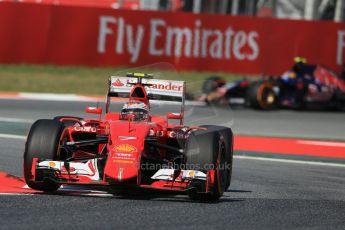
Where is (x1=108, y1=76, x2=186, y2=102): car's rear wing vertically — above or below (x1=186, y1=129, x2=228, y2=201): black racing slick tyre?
above

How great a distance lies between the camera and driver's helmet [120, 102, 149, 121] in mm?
9570

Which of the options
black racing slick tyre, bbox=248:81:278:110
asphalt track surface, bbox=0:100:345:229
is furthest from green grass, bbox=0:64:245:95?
asphalt track surface, bbox=0:100:345:229

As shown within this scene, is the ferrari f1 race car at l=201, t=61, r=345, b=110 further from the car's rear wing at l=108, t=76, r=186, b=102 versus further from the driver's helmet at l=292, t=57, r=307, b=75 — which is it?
the car's rear wing at l=108, t=76, r=186, b=102

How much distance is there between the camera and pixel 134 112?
9586mm

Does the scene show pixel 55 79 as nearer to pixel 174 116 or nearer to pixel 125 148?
pixel 174 116

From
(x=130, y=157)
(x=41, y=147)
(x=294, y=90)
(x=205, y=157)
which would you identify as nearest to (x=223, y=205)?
(x=205, y=157)

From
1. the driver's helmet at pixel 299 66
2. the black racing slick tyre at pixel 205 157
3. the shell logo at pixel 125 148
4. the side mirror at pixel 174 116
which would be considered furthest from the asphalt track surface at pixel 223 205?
the driver's helmet at pixel 299 66

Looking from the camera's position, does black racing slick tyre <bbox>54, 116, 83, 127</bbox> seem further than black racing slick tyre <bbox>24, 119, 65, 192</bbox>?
Yes

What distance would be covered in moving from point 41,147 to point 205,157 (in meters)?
1.50

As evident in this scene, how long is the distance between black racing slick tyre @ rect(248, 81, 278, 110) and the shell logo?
480 inches

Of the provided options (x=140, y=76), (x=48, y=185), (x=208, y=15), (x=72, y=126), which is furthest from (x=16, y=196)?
(x=208, y=15)

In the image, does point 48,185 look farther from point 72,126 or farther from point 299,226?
point 299,226

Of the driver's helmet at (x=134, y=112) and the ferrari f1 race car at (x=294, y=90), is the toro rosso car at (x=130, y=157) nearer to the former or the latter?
the driver's helmet at (x=134, y=112)

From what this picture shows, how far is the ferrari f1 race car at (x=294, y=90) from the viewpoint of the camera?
2083 centimetres
